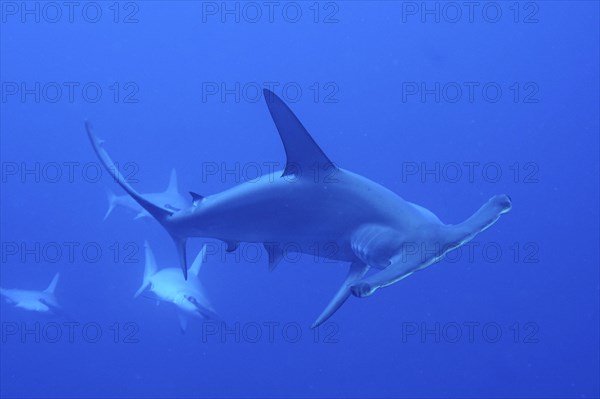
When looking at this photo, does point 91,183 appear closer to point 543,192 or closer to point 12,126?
point 12,126

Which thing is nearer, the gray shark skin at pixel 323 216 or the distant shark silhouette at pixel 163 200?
the gray shark skin at pixel 323 216

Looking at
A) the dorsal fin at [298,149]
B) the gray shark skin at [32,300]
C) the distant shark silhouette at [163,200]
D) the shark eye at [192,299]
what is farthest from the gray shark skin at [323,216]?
the gray shark skin at [32,300]

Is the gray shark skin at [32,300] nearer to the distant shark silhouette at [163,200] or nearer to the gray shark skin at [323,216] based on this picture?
the distant shark silhouette at [163,200]

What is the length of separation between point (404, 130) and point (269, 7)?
10649mm

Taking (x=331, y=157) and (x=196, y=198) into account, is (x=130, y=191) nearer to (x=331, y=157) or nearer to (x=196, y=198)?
(x=196, y=198)

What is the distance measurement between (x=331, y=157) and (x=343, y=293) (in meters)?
17.8

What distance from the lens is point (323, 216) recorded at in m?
3.02

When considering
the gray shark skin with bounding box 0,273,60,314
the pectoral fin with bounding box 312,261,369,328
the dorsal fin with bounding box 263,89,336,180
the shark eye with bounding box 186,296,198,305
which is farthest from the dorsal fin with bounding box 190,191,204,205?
the gray shark skin with bounding box 0,273,60,314

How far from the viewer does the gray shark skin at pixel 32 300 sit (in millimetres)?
9820

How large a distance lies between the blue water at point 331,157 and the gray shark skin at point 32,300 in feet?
7.71

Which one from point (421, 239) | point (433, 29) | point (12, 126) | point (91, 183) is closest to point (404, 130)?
point (433, 29)

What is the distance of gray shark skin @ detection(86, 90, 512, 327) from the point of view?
2.58 meters

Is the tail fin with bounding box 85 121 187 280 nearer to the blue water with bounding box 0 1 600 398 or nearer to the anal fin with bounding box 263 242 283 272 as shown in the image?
the anal fin with bounding box 263 242 283 272

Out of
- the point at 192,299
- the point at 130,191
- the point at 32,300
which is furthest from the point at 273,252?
the point at 32,300
